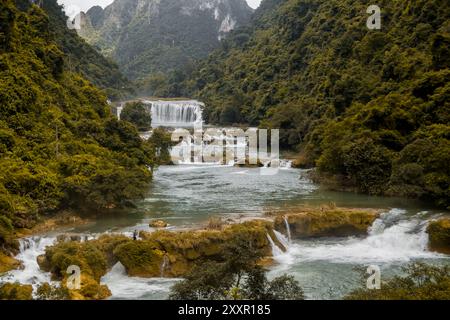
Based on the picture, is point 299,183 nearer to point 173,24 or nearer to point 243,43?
point 243,43

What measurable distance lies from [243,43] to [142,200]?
82.9 metres

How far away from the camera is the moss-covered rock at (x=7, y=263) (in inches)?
694

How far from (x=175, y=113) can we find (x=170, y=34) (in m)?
108

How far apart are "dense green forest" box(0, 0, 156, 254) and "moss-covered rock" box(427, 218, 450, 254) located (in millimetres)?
13640

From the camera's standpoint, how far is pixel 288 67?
230 feet

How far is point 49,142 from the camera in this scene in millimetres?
29391

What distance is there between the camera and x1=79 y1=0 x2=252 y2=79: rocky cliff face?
16100 cm

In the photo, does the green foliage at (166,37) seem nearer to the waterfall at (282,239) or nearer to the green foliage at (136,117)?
the green foliage at (136,117)

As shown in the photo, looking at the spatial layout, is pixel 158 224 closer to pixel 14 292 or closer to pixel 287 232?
pixel 287 232

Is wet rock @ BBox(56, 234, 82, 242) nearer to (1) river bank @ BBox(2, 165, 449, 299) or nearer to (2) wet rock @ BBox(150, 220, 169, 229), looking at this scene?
(1) river bank @ BBox(2, 165, 449, 299)

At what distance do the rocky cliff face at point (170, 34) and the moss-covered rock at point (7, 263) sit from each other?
137 meters

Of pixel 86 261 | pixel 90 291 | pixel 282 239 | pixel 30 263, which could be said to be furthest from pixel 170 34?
pixel 90 291

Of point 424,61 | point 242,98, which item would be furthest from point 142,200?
point 242,98

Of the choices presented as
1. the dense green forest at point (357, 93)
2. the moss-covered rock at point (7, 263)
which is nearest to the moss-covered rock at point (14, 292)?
the moss-covered rock at point (7, 263)
